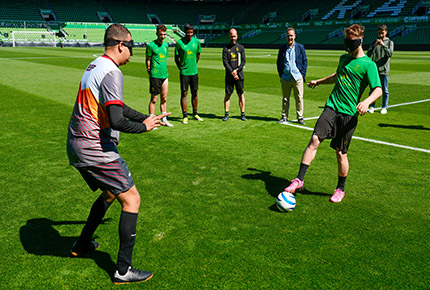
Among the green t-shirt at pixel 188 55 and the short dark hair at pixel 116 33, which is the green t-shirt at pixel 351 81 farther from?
the green t-shirt at pixel 188 55

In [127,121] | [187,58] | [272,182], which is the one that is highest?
[187,58]

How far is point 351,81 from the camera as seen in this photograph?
4.72 m

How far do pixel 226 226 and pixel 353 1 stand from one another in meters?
65.4

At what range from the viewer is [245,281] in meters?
3.29

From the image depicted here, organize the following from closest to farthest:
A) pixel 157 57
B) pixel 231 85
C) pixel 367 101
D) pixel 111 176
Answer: pixel 111 176 → pixel 367 101 → pixel 157 57 → pixel 231 85

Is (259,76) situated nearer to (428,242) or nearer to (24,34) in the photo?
(428,242)

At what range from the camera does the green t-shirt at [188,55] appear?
919cm

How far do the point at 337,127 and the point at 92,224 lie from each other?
3217 mm

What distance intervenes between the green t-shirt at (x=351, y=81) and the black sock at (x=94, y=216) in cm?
311

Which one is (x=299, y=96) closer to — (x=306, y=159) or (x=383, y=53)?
(x=383, y=53)

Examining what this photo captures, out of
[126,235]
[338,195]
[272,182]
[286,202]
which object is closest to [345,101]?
[338,195]

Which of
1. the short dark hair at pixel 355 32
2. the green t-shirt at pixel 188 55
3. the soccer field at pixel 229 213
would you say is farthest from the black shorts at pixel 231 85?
the short dark hair at pixel 355 32

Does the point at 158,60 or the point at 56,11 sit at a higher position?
the point at 56,11

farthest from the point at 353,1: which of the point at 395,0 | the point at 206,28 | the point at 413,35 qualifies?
the point at 206,28
